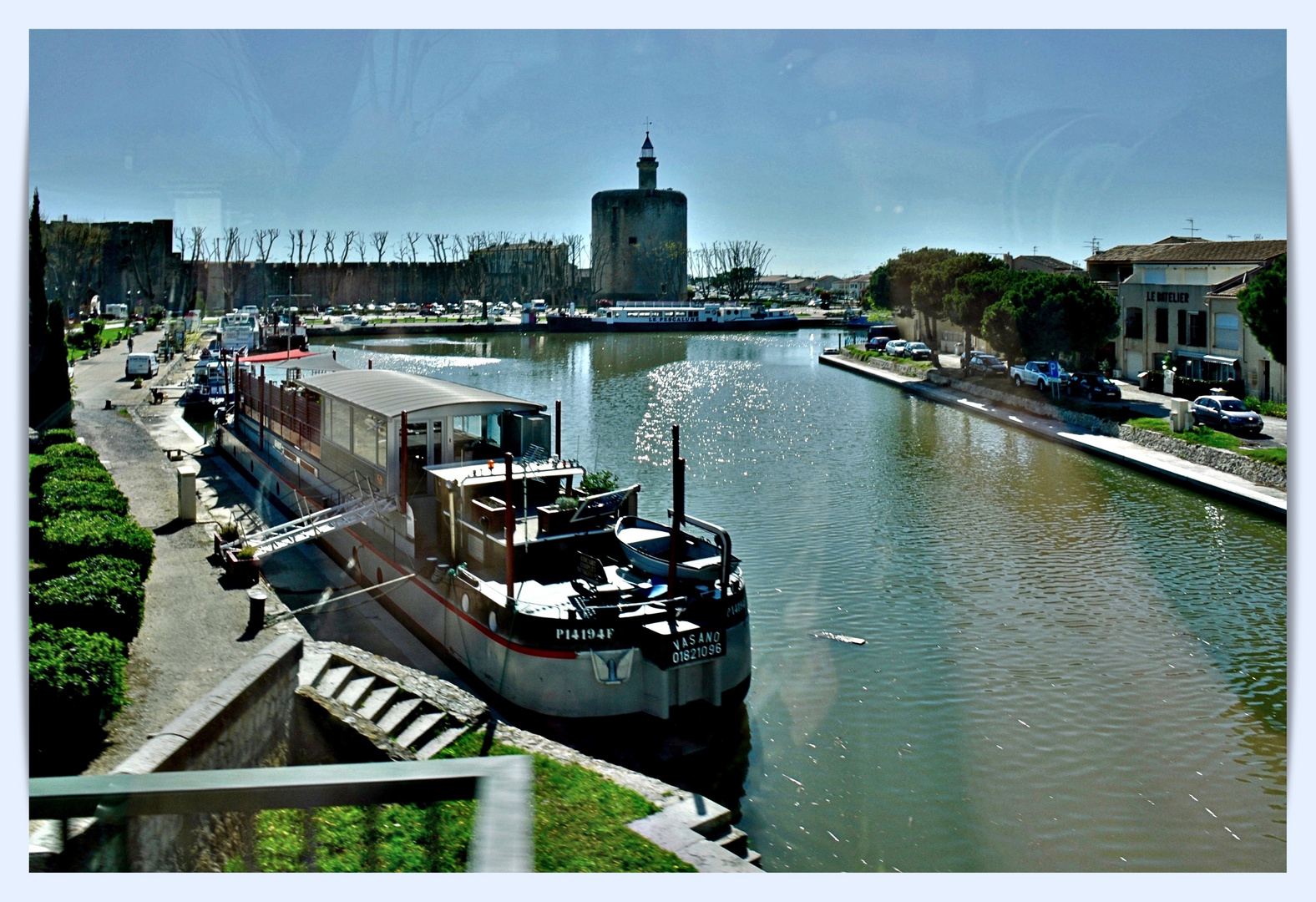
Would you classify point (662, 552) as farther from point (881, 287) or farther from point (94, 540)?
point (881, 287)

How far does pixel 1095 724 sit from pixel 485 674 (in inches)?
212

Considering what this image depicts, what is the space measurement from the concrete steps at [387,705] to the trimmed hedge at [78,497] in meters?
5.01

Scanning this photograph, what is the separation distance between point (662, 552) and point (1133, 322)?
25849 millimetres

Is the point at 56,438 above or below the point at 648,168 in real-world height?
below

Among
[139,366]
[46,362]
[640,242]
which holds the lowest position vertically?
[46,362]

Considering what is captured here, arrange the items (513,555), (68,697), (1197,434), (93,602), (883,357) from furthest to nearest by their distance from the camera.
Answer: (883,357) < (1197,434) < (513,555) < (93,602) < (68,697)

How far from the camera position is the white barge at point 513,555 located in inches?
357

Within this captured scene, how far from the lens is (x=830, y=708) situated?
9688 mm

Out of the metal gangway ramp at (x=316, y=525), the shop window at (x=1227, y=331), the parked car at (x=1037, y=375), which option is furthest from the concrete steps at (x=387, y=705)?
the parked car at (x=1037, y=375)

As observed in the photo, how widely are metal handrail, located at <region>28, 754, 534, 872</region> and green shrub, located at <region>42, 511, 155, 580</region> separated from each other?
6.05 m

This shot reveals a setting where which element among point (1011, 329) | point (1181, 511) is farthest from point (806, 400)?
point (1181, 511)

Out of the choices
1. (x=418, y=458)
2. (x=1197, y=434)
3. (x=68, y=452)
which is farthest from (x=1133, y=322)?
(x=68, y=452)

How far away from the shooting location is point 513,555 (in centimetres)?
951

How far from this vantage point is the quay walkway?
56.3 feet
